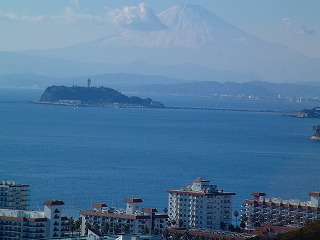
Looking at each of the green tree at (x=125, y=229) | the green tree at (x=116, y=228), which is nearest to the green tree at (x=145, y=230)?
the green tree at (x=125, y=229)

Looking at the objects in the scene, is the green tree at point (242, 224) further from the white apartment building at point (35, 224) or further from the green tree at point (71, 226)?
the white apartment building at point (35, 224)

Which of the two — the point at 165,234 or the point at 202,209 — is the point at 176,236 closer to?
the point at 165,234

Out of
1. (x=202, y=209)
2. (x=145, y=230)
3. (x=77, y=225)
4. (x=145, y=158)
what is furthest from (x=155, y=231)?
(x=145, y=158)

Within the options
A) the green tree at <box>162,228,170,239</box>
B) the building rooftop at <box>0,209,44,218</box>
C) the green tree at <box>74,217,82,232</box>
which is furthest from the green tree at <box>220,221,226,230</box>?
the building rooftop at <box>0,209,44,218</box>

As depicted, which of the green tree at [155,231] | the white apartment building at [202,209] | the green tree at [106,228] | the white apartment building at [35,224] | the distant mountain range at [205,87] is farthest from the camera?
the distant mountain range at [205,87]

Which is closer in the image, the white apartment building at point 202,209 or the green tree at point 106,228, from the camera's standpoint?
the green tree at point 106,228

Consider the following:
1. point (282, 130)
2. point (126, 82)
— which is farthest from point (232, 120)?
point (126, 82)
